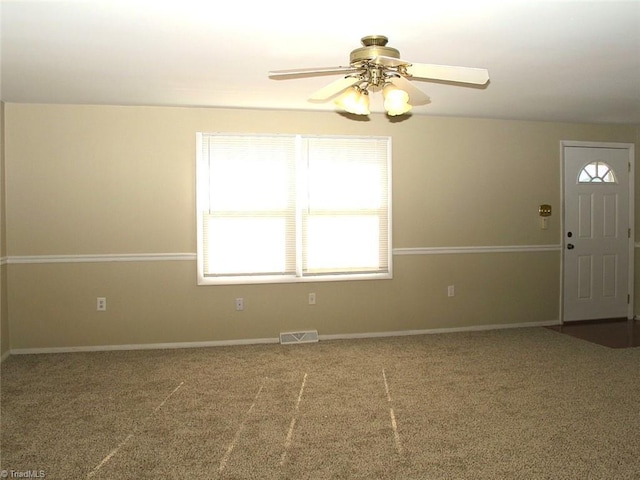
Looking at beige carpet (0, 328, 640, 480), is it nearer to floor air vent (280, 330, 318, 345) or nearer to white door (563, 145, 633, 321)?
floor air vent (280, 330, 318, 345)

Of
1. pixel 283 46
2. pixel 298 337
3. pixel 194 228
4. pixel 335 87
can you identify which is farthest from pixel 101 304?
pixel 335 87

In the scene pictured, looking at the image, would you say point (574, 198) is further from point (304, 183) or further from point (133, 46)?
point (133, 46)

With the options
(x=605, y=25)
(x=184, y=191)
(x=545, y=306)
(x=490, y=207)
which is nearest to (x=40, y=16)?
(x=184, y=191)

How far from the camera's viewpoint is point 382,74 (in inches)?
107

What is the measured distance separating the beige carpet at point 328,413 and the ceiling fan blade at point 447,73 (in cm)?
192

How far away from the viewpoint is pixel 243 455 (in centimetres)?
260

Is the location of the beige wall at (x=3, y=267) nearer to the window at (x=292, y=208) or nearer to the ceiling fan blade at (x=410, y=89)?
the window at (x=292, y=208)

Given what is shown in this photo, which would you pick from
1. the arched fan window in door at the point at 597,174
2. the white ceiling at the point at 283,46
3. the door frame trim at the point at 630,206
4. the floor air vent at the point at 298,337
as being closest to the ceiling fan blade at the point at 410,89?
the white ceiling at the point at 283,46

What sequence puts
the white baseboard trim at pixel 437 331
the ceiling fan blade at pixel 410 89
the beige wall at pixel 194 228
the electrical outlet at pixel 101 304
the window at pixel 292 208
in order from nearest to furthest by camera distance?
the ceiling fan blade at pixel 410 89 < the beige wall at pixel 194 228 < the electrical outlet at pixel 101 304 < the window at pixel 292 208 < the white baseboard trim at pixel 437 331

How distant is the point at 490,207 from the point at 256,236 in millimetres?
2489

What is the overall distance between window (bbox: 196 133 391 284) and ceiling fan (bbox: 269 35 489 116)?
72.8 inches

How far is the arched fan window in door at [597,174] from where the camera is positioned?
566 cm

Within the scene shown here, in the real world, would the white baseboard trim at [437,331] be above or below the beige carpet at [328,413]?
above

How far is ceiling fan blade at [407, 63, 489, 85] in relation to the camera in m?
2.50
